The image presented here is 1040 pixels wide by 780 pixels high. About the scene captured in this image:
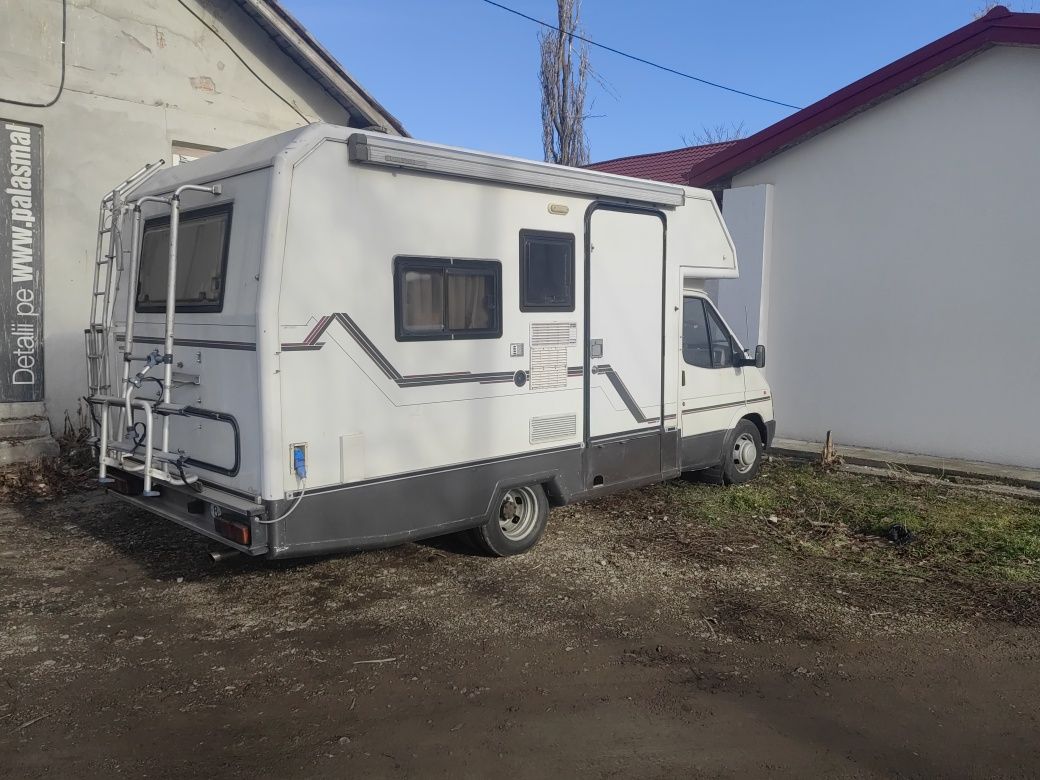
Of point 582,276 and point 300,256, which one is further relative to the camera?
point 582,276

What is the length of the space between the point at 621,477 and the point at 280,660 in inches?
116

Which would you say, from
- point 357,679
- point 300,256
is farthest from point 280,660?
point 300,256

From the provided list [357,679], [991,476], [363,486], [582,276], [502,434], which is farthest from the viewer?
[991,476]

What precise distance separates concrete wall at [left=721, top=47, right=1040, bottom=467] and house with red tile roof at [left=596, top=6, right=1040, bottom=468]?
1 cm

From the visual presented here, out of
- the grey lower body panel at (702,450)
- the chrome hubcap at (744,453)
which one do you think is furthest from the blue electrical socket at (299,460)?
the chrome hubcap at (744,453)

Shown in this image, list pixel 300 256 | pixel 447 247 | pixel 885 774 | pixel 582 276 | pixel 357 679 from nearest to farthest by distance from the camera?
pixel 885 774 < pixel 357 679 < pixel 300 256 < pixel 447 247 < pixel 582 276

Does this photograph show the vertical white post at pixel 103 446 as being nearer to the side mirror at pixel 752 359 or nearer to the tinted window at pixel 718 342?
the tinted window at pixel 718 342

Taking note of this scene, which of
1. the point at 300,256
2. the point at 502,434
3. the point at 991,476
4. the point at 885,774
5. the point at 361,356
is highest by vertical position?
the point at 300,256

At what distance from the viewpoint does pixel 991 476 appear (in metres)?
8.28

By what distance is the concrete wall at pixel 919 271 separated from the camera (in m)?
8.58

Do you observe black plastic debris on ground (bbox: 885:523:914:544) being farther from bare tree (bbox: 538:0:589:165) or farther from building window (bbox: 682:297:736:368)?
bare tree (bbox: 538:0:589:165)

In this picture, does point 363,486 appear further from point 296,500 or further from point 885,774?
point 885,774

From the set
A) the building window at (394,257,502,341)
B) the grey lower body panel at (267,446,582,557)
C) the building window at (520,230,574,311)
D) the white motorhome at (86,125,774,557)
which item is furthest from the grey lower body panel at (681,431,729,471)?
the building window at (394,257,502,341)

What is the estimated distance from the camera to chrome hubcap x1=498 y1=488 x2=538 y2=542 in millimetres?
5930
